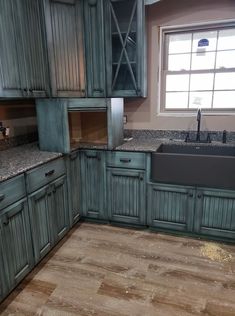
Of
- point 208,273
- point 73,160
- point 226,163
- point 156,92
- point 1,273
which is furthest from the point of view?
point 156,92

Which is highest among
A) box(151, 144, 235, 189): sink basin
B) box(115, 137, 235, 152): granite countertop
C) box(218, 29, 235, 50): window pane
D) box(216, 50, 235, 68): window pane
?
box(218, 29, 235, 50): window pane

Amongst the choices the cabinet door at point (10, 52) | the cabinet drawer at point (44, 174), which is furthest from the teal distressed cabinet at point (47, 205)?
the cabinet door at point (10, 52)

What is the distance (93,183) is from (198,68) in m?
1.73

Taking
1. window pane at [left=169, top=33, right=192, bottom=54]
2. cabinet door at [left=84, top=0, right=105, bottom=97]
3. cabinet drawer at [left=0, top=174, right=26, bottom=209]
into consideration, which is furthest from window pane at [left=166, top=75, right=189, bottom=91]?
cabinet drawer at [left=0, top=174, right=26, bottom=209]

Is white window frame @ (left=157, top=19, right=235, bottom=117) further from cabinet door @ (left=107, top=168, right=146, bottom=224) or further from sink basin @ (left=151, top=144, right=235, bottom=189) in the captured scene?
cabinet door @ (left=107, top=168, right=146, bottom=224)

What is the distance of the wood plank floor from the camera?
5.50 ft

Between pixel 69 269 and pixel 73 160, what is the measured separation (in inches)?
39.5

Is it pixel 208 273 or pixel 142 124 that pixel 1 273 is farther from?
pixel 142 124

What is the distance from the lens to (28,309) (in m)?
1.67

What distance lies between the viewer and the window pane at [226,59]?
2.65 meters

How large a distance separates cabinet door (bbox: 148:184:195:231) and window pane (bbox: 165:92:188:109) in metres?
1.06

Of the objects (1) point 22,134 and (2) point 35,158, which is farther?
(1) point 22,134

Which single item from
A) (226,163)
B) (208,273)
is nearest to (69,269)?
(208,273)

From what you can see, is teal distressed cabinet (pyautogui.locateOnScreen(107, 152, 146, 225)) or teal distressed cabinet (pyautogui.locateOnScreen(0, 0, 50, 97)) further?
teal distressed cabinet (pyautogui.locateOnScreen(107, 152, 146, 225))
